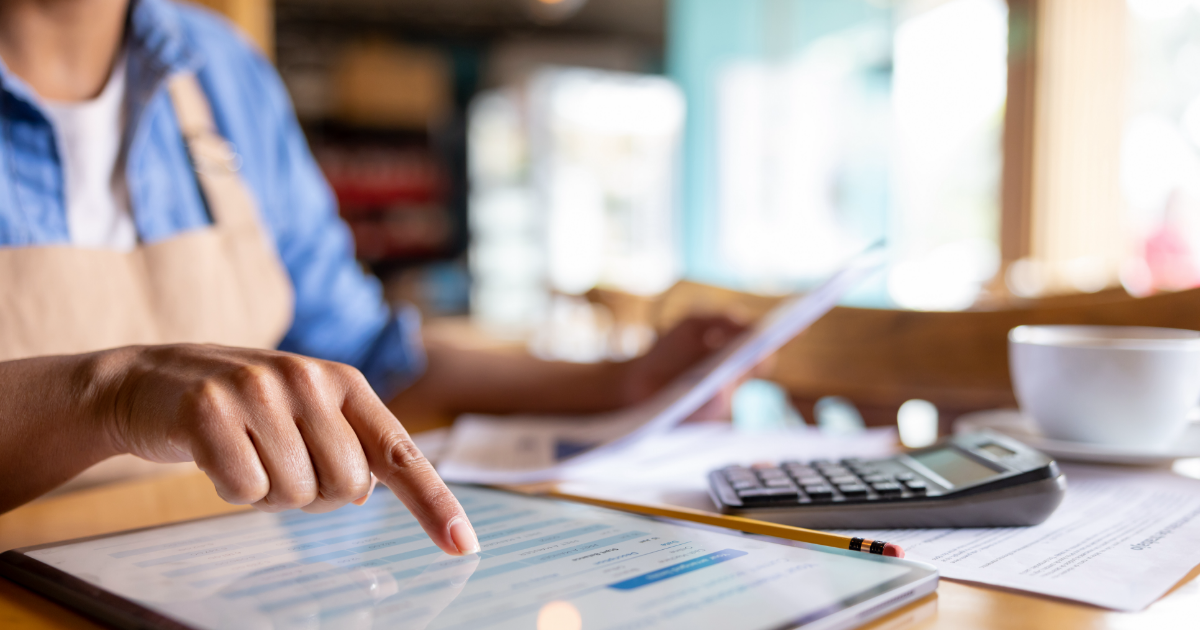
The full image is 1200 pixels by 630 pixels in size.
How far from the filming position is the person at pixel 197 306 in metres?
0.38

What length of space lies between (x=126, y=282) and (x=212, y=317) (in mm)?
90

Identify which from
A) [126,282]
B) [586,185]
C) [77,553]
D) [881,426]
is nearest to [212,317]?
[126,282]

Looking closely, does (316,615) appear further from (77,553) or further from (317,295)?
(317,295)

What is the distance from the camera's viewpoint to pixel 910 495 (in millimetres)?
452

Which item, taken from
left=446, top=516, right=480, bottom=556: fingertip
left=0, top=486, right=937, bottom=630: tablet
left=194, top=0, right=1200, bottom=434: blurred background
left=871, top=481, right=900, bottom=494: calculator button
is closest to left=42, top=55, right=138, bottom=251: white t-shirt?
left=0, top=486, right=937, bottom=630: tablet

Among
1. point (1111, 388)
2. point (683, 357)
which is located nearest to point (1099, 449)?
point (1111, 388)

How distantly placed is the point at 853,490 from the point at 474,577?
0.71ft

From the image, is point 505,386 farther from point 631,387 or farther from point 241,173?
point 241,173

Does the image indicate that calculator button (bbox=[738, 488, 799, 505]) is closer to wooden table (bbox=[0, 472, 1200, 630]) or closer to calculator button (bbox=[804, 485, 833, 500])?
calculator button (bbox=[804, 485, 833, 500])

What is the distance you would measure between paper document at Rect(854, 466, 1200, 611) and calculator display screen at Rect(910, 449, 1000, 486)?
3 cm

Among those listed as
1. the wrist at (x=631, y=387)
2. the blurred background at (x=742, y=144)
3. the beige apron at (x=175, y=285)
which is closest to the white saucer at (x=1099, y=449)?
the wrist at (x=631, y=387)

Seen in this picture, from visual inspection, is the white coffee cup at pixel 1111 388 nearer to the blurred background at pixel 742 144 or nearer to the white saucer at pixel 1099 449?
the white saucer at pixel 1099 449

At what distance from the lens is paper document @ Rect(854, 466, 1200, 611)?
1.18ft

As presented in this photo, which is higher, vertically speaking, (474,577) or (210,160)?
(210,160)
